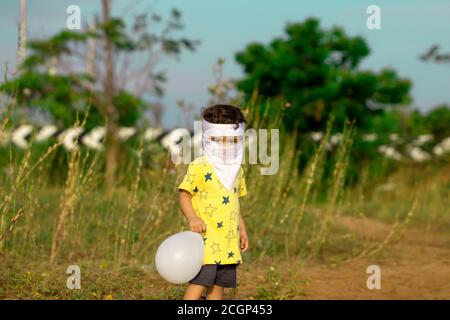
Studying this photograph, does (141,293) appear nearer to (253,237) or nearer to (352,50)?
(253,237)

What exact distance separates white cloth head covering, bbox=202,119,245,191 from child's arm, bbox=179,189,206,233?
188 millimetres

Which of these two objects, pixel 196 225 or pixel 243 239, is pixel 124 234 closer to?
pixel 243 239

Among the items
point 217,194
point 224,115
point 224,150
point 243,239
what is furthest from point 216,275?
point 224,115

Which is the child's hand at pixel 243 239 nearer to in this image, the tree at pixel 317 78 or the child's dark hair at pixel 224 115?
the child's dark hair at pixel 224 115

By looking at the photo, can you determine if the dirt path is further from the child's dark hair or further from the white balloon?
the child's dark hair

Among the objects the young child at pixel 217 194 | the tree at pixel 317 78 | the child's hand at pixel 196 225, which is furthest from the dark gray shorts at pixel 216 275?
the tree at pixel 317 78

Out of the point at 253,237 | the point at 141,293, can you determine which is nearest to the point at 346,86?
the point at 253,237

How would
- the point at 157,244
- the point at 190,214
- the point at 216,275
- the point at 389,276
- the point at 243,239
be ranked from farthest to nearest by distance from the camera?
the point at 157,244 → the point at 389,276 → the point at 243,239 → the point at 216,275 → the point at 190,214

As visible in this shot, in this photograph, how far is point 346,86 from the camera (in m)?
13.5

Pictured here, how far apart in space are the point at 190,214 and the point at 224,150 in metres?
0.35

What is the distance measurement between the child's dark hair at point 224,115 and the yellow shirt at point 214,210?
202mm

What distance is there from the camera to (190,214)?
11.2 ft

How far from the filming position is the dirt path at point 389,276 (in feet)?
16.6
